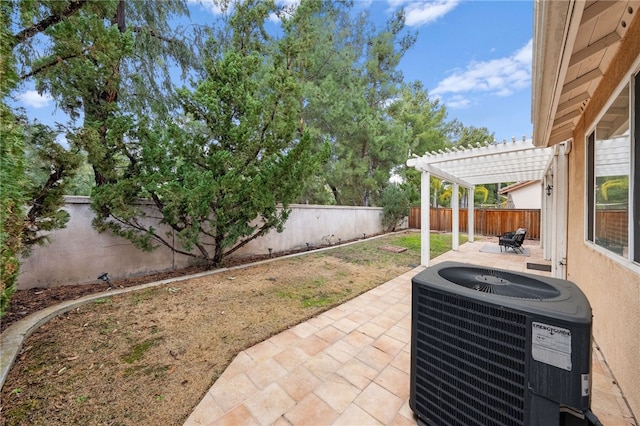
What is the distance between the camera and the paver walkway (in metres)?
1.95

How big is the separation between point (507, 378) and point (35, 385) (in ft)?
12.3

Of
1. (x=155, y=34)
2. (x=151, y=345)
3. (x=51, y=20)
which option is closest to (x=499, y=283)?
(x=151, y=345)

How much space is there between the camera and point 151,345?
2904 mm

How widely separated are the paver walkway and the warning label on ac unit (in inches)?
47.3

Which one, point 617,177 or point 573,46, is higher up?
point 573,46

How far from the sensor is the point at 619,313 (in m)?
2.20

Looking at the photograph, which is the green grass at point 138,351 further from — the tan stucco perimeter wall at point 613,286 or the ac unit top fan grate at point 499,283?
the tan stucco perimeter wall at point 613,286

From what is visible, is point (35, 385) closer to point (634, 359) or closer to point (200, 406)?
point (200, 406)

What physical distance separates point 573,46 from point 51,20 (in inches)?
261

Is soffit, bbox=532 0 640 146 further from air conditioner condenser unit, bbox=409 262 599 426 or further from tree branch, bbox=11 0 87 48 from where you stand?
tree branch, bbox=11 0 87 48

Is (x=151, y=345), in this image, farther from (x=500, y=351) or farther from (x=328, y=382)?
(x=500, y=351)

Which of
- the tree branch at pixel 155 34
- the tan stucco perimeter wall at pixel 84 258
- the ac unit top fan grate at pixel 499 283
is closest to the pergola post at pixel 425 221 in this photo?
the ac unit top fan grate at pixel 499 283

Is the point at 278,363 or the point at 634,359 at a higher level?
the point at 634,359

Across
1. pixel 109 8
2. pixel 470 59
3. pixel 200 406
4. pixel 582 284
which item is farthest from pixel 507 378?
pixel 470 59
